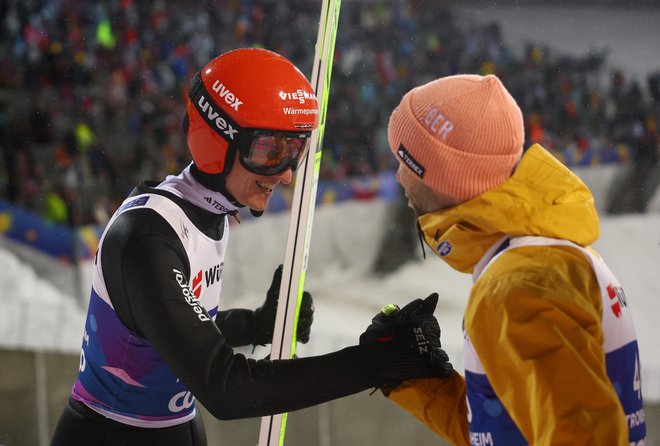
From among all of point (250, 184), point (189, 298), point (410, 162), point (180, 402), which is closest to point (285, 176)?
point (250, 184)

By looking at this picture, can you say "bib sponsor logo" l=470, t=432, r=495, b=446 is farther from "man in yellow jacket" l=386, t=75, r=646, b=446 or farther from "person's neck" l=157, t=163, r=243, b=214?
"person's neck" l=157, t=163, r=243, b=214

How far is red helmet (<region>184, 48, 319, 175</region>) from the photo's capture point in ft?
6.48

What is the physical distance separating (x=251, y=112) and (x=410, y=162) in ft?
1.81

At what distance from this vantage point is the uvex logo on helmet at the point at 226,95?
1979 mm

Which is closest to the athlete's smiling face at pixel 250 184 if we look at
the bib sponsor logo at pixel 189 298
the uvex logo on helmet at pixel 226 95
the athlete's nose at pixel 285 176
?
the athlete's nose at pixel 285 176

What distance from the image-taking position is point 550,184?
1451mm

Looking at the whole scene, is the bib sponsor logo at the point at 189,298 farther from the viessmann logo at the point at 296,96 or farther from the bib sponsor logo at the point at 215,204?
the viessmann logo at the point at 296,96

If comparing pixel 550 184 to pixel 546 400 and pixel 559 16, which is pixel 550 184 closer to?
pixel 546 400

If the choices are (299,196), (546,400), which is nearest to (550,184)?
(546,400)

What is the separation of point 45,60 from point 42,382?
5.06m

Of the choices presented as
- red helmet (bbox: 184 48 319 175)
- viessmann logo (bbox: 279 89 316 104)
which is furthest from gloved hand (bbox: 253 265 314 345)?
viessmann logo (bbox: 279 89 316 104)

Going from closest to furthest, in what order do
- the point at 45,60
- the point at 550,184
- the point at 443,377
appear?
1. the point at 550,184
2. the point at 443,377
3. the point at 45,60

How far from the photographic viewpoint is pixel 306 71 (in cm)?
853

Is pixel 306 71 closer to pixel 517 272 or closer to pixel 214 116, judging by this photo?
pixel 214 116
